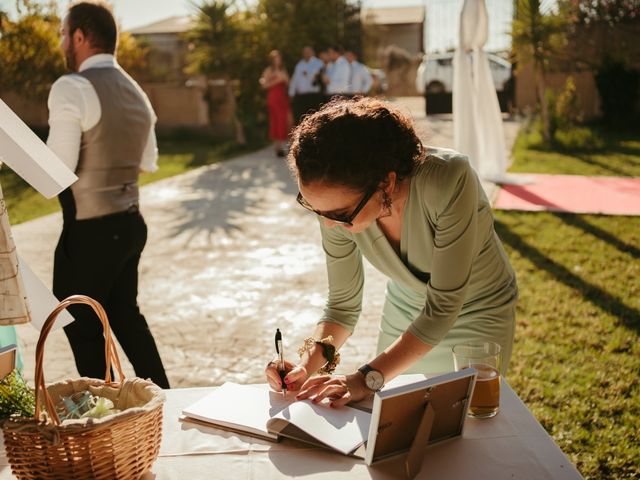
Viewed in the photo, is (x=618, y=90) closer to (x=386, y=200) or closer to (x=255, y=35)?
(x=255, y=35)

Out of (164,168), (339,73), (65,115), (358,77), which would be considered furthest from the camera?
(358,77)

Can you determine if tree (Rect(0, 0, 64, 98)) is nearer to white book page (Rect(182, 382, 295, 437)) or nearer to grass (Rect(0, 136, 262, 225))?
grass (Rect(0, 136, 262, 225))

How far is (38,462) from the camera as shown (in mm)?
1473

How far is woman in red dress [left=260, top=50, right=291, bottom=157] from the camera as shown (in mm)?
14133

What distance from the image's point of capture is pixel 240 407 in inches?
76.1

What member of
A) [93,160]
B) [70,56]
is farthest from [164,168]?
[93,160]

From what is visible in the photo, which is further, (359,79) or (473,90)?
(359,79)

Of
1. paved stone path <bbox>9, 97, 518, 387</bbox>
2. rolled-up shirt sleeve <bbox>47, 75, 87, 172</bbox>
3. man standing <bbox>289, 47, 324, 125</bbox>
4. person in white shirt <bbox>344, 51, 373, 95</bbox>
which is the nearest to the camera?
rolled-up shirt sleeve <bbox>47, 75, 87, 172</bbox>

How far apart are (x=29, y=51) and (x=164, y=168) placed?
5821 mm

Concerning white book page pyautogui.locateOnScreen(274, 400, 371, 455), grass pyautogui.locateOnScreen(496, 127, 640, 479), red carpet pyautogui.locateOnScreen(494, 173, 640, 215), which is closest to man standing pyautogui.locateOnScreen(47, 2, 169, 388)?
white book page pyautogui.locateOnScreen(274, 400, 371, 455)

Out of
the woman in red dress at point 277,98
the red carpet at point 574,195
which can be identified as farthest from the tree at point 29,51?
the red carpet at point 574,195

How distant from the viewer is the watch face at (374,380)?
1964 mm

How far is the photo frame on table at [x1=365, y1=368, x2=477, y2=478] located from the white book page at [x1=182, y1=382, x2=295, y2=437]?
31 centimetres

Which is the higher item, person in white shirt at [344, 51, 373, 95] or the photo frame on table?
person in white shirt at [344, 51, 373, 95]
